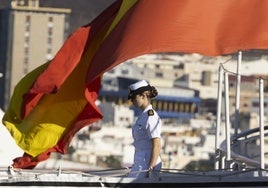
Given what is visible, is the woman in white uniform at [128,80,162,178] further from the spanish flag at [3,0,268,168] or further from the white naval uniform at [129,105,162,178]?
the spanish flag at [3,0,268,168]

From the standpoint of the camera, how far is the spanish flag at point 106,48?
1455 centimetres

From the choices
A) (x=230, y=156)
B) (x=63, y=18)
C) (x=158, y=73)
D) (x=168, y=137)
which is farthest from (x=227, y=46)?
(x=158, y=73)

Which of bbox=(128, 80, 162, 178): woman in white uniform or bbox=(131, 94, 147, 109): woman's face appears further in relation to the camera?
bbox=(131, 94, 147, 109): woman's face

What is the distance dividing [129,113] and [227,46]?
122 m

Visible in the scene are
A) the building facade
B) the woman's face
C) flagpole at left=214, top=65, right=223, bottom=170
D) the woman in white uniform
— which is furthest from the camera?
the building facade

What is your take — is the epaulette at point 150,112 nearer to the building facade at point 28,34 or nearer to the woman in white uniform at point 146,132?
the woman in white uniform at point 146,132

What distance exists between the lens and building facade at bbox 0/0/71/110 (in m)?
144

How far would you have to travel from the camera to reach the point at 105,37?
15.8m

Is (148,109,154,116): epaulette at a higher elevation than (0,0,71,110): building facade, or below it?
below

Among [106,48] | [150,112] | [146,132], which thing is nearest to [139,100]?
[150,112]

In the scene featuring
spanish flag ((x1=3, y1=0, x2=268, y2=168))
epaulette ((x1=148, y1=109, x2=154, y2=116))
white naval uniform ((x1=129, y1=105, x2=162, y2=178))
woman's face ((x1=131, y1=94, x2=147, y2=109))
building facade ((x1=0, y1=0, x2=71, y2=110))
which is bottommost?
white naval uniform ((x1=129, y1=105, x2=162, y2=178))

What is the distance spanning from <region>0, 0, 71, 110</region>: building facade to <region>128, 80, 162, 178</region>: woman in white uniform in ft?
414

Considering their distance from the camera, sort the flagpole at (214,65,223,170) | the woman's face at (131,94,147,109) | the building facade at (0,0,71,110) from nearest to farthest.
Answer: the woman's face at (131,94,147,109)
the flagpole at (214,65,223,170)
the building facade at (0,0,71,110)

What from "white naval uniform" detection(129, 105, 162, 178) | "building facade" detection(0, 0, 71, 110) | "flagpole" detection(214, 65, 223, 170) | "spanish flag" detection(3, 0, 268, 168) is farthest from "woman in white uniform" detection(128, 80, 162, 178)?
"building facade" detection(0, 0, 71, 110)
